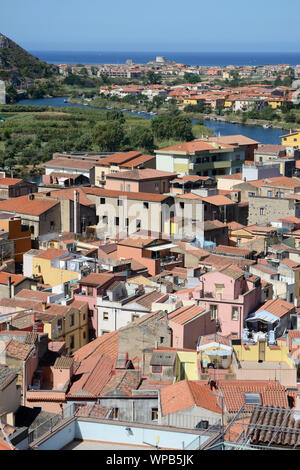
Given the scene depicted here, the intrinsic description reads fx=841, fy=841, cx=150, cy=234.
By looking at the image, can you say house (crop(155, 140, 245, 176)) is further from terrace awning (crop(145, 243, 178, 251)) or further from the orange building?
terrace awning (crop(145, 243, 178, 251))

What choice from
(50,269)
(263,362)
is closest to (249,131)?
(50,269)

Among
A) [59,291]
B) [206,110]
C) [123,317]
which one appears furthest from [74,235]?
[206,110]

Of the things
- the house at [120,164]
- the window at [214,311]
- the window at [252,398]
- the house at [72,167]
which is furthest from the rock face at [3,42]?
the window at [252,398]

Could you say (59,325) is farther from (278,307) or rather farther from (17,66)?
(17,66)

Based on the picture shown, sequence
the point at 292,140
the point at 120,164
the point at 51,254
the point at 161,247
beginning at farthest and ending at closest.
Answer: the point at 292,140 → the point at 120,164 → the point at 161,247 → the point at 51,254

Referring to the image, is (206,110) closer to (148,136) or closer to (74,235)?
(148,136)

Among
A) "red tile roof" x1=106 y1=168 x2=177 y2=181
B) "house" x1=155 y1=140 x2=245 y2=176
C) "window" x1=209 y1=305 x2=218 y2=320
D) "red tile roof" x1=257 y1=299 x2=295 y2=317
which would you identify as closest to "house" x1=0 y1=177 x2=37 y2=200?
"red tile roof" x1=106 y1=168 x2=177 y2=181

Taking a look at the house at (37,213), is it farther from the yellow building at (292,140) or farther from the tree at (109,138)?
the tree at (109,138)
